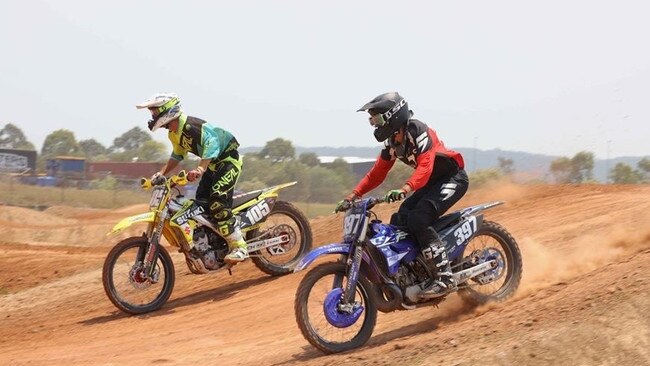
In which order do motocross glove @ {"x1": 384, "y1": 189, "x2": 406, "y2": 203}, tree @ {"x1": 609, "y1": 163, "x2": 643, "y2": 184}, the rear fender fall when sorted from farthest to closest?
tree @ {"x1": 609, "y1": 163, "x2": 643, "y2": 184} < the rear fender < motocross glove @ {"x1": 384, "y1": 189, "x2": 406, "y2": 203}

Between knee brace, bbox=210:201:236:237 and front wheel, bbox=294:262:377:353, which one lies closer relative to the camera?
front wheel, bbox=294:262:377:353

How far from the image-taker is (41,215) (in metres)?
28.1

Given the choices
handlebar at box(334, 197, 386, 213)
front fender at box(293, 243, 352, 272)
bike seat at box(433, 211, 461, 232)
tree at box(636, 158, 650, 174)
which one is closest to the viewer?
front fender at box(293, 243, 352, 272)

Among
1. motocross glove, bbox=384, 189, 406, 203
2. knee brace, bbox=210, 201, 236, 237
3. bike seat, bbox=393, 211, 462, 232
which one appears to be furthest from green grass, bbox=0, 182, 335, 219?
motocross glove, bbox=384, 189, 406, 203

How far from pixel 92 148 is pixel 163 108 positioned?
63921mm

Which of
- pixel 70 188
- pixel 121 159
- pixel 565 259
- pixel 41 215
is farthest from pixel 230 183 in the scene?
pixel 121 159

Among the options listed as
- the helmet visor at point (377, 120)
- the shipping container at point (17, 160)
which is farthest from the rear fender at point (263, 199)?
the shipping container at point (17, 160)

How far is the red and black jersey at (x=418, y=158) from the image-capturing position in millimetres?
7621

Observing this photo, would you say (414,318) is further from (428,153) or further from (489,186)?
(489,186)

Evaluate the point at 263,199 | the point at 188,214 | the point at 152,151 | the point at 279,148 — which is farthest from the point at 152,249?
the point at 152,151

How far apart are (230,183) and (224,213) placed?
0.40 meters

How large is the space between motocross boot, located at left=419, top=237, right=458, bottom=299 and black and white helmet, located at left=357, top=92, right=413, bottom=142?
1.13 metres

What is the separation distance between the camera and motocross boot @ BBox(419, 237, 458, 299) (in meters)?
7.82

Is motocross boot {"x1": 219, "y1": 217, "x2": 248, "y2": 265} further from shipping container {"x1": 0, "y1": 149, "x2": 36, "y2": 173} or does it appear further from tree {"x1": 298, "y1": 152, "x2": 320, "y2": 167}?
shipping container {"x1": 0, "y1": 149, "x2": 36, "y2": 173}
